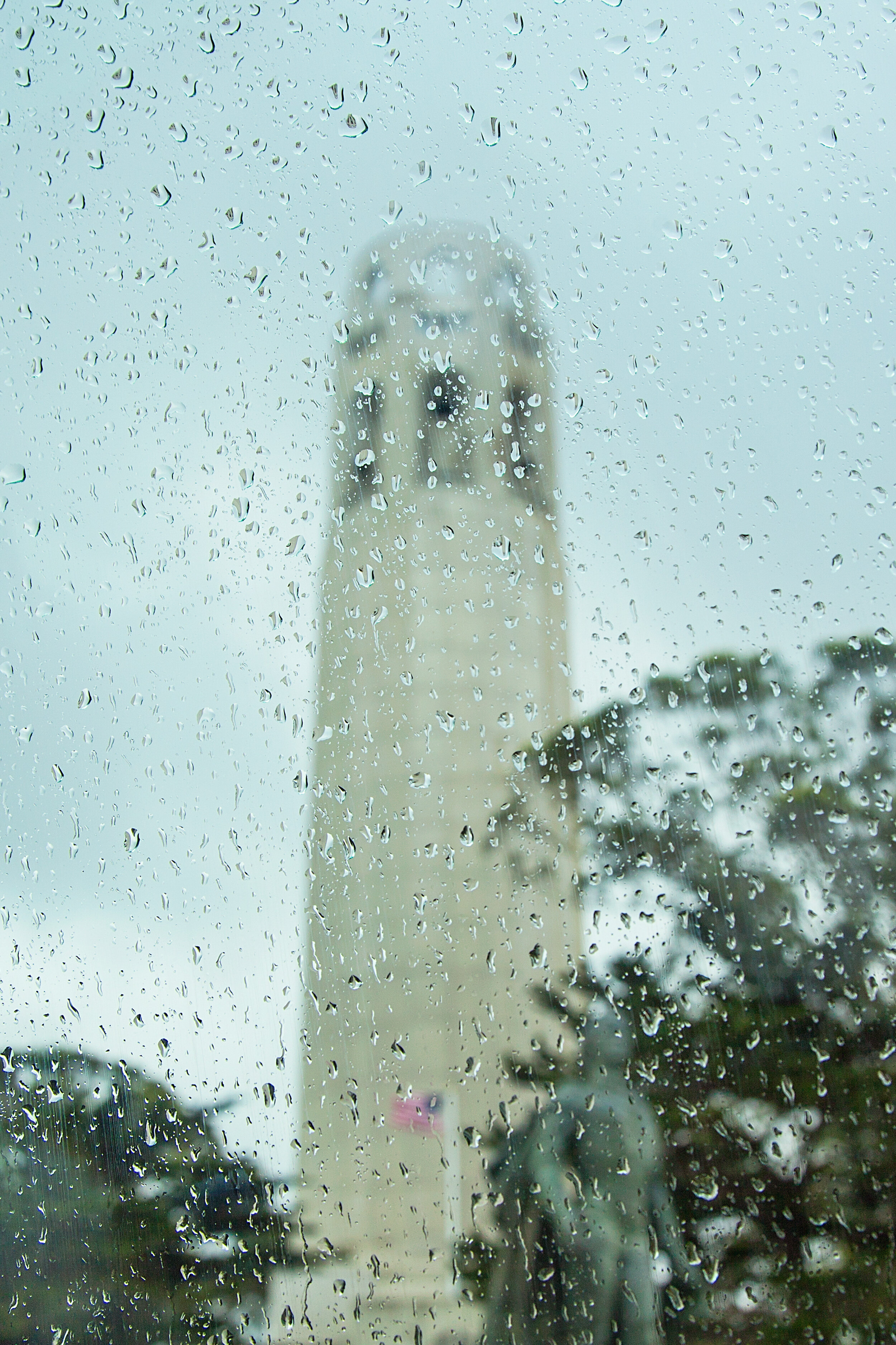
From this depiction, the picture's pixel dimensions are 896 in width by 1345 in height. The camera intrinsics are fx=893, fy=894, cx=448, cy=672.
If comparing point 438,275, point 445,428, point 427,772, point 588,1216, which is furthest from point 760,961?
point 438,275

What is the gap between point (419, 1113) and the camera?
0.82m

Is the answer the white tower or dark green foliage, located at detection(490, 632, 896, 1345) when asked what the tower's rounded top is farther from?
dark green foliage, located at detection(490, 632, 896, 1345)

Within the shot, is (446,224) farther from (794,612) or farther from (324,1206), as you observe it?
(324,1206)

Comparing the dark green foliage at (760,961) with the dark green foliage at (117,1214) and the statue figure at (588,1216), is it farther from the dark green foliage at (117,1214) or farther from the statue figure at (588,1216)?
the dark green foliage at (117,1214)

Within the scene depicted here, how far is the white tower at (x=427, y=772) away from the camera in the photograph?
0.80m

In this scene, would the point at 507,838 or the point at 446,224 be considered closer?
the point at 507,838

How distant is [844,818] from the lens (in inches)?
30.7

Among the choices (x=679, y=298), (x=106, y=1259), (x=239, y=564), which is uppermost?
(x=679, y=298)

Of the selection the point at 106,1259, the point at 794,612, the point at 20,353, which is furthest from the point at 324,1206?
the point at 20,353

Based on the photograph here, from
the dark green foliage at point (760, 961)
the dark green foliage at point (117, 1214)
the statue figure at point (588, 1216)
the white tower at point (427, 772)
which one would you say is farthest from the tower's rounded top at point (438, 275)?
the dark green foliage at point (117, 1214)

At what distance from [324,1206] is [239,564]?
65cm

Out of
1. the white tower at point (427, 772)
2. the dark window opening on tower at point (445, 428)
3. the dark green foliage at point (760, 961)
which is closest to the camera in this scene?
the dark green foliage at point (760, 961)

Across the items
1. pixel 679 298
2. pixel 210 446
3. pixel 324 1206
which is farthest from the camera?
pixel 210 446

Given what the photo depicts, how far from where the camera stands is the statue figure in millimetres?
727
